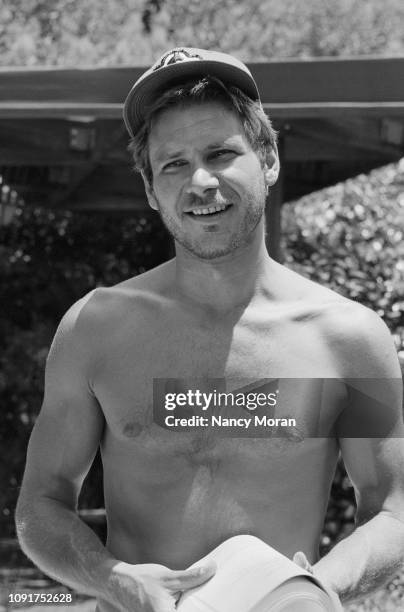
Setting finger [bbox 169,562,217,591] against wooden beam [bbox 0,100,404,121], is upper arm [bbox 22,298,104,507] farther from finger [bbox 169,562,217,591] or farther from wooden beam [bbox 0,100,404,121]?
wooden beam [bbox 0,100,404,121]

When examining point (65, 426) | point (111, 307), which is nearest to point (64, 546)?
point (65, 426)

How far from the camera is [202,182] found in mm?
1893

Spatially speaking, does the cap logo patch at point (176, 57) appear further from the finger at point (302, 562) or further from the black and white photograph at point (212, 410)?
the finger at point (302, 562)

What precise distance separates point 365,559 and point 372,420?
0.26 meters

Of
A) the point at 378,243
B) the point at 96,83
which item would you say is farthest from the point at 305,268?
the point at 96,83

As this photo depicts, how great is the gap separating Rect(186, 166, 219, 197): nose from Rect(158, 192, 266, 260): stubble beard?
7 cm

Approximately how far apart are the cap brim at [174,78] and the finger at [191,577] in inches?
33.3

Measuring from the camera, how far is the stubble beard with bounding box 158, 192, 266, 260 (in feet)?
6.38

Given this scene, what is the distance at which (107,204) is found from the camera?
21.7 ft

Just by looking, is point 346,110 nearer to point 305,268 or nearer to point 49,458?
point 305,268

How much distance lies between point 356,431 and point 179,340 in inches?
15.1

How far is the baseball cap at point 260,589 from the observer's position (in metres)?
1.61

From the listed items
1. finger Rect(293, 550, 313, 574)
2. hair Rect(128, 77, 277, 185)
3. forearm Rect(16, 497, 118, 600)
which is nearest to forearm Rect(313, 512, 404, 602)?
finger Rect(293, 550, 313, 574)

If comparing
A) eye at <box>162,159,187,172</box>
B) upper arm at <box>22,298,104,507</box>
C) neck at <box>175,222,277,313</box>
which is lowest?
upper arm at <box>22,298,104,507</box>
